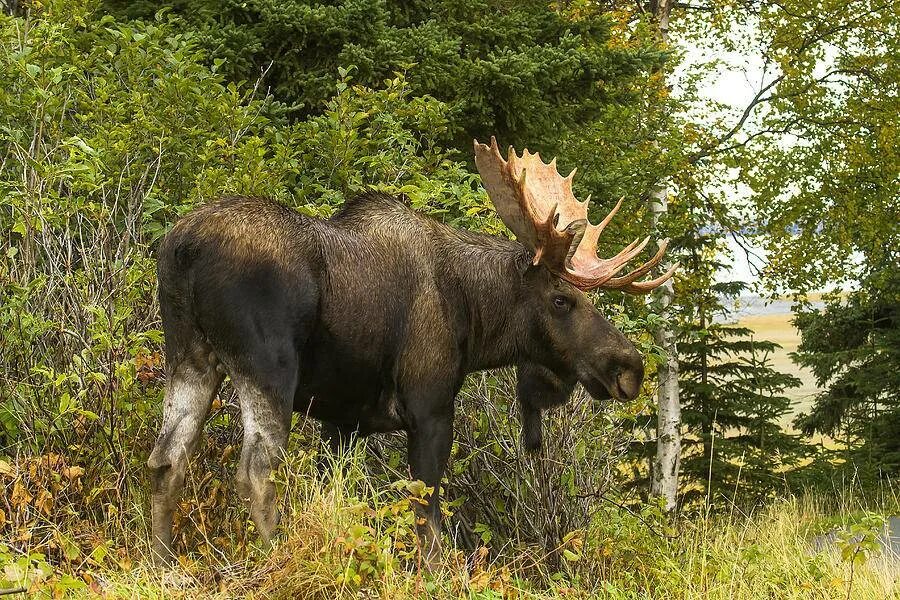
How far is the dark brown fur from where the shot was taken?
495cm

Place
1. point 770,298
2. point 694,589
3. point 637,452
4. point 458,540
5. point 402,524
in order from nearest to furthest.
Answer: point 402,524 → point 694,589 → point 458,540 → point 637,452 → point 770,298

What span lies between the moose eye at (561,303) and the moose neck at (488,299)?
178 millimetres

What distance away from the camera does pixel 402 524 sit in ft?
15.7

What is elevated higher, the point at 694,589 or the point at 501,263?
the point at 501,263

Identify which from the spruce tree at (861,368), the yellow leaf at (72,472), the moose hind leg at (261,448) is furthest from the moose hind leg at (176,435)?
the spruce tree at (861,368)

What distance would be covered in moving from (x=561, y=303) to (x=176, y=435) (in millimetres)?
1990

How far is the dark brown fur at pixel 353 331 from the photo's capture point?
4.95m

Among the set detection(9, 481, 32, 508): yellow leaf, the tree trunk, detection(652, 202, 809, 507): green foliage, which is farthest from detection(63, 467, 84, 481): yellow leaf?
detection(652, 202, 809, 507): green foliage

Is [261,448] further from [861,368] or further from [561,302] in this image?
[861,368]

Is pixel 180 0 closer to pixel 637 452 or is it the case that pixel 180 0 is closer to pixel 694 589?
pixel 694 589

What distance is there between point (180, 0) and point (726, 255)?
40.3 feet

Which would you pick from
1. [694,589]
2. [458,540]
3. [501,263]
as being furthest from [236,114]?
[694,589]

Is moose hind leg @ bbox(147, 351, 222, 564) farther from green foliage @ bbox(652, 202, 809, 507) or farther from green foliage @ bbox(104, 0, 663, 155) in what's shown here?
green foliage @ bbox(652, 202, 809, 507)

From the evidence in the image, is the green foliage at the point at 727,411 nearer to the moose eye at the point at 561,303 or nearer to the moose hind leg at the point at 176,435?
the moose eye at the point at 561,303
